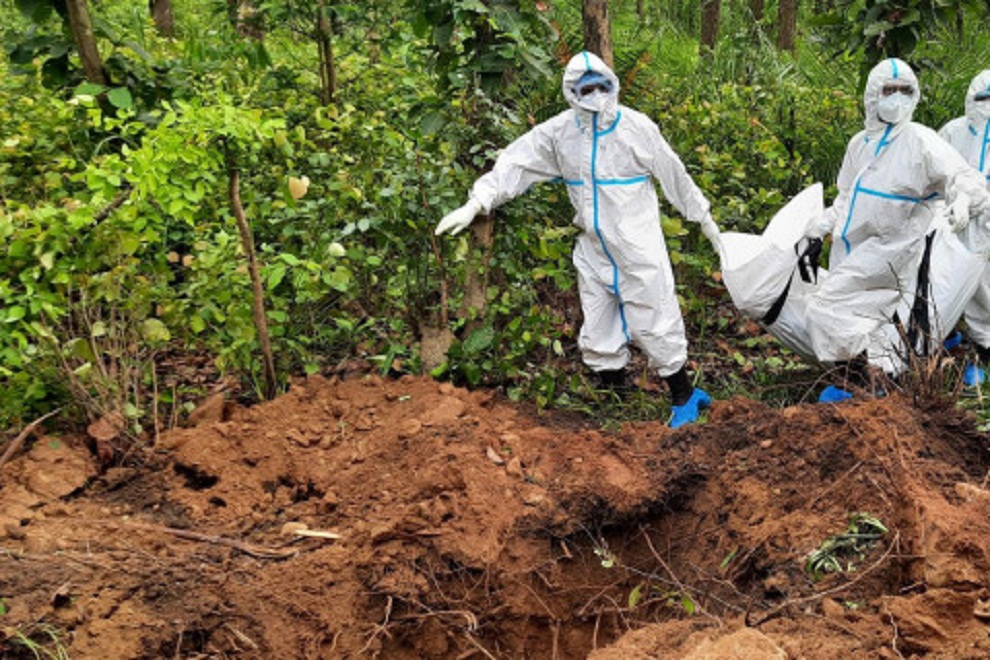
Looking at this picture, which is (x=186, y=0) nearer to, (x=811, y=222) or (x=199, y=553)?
(x=811, y=222)

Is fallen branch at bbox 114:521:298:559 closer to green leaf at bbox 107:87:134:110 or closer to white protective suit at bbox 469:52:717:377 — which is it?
white protective suit at bbox 469:52:717:377

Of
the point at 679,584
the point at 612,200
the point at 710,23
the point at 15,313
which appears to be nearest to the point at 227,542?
the point at 15,313

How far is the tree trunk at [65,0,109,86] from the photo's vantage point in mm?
4270

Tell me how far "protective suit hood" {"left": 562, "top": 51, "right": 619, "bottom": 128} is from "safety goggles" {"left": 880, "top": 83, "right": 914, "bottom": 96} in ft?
4.12

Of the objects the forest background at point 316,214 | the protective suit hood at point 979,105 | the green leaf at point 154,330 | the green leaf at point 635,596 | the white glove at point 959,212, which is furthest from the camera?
the protective suit hood at point 979,105

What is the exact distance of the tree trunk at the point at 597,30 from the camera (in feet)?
16.3

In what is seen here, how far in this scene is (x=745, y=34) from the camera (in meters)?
8.68

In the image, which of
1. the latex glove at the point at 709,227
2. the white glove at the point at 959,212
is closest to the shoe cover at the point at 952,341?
the white glove at the point at 959,212

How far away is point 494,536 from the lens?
11.0 feet

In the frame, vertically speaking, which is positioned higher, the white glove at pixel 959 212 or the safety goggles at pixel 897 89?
the safety goggles at pixel 897 89

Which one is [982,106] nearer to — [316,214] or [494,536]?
[316,214]

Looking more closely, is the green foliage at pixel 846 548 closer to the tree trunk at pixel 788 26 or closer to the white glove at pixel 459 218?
the white glove at pixel 459 218

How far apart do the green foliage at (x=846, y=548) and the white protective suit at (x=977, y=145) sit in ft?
9.97

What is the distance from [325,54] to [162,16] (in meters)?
3.04
